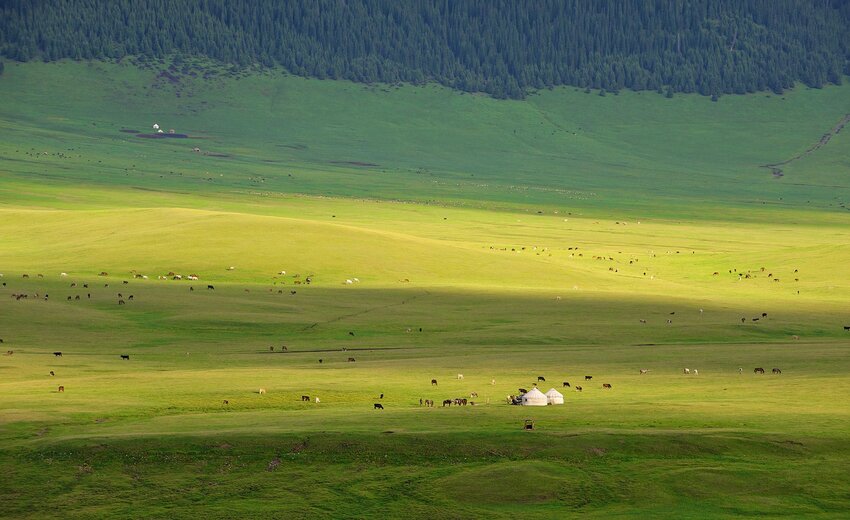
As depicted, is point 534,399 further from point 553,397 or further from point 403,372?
point 403,372

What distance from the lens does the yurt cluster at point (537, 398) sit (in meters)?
49.7

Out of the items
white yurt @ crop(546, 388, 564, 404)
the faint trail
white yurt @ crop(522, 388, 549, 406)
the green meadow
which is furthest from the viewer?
the faint trail

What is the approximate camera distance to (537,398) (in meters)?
49.7

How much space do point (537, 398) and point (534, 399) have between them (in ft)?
0.40

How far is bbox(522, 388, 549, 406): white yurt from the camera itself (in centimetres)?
4966

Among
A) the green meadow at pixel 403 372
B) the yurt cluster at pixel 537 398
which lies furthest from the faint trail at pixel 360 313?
the yurt cluster at pixel 537 398

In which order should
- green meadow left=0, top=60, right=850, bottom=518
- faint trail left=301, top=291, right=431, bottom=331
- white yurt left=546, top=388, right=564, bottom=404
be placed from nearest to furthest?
1. green meadow left=0, top=60, right=850, bottom=518
2. white yurt left=546, top=388, right=564, bottom=404
3. faint trail left=301, top=291, right=431, bottom=331

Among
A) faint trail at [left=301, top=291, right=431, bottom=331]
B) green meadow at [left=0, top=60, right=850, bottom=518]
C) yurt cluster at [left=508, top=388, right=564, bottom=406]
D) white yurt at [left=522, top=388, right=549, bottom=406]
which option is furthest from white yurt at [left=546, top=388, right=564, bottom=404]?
faint trail at [left=301, top=291, right=431, bottom=331]

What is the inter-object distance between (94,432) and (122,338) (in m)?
26.8

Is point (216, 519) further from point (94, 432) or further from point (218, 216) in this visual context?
point (218, 216)

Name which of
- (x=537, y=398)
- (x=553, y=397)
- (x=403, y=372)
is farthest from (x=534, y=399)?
(x=403, y=372)

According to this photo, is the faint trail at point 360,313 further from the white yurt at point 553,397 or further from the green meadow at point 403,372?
the white yurt at point 553,397

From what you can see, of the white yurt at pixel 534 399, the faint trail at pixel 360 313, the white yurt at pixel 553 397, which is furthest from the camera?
the faint trail at pixel 360 313

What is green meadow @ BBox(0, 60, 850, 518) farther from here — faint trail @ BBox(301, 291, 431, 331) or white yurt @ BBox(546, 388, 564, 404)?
white yurt @ BBox(546, 388, 564, 404)
